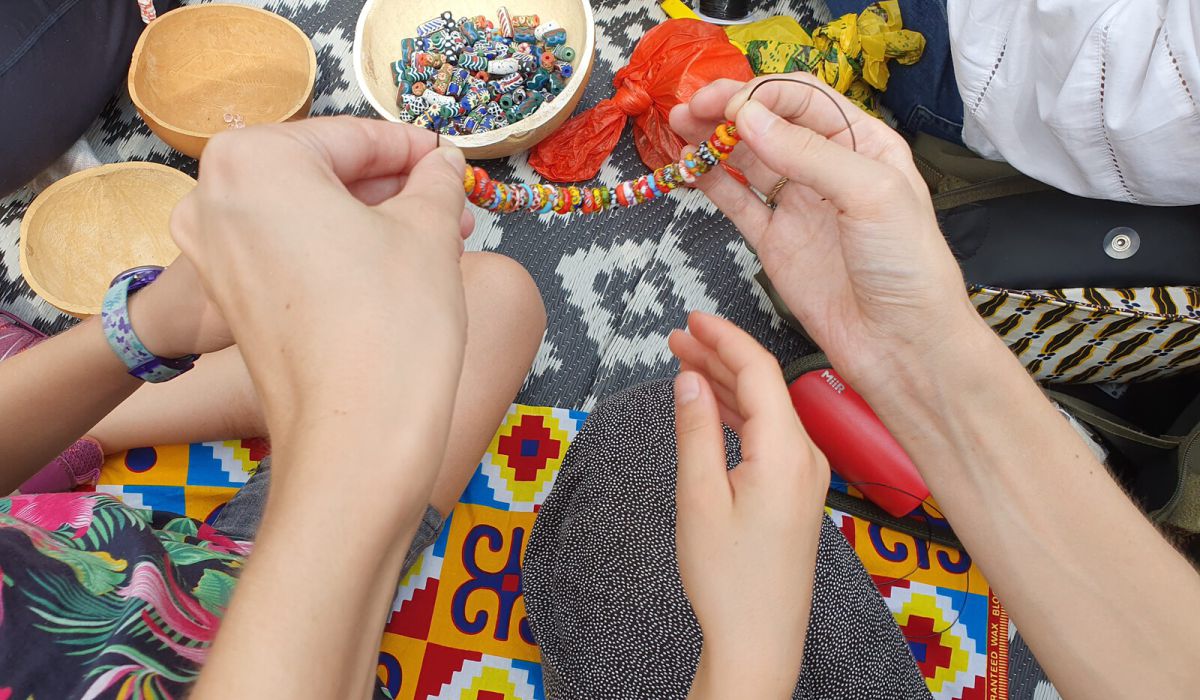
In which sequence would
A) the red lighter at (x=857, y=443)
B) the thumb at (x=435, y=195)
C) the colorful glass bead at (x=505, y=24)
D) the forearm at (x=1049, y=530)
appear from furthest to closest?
the colorful glass bead at (x=505, y=24) → the red lighter at (x=857, y=443) → the forearm at (x=1049, y=530) → the thumb at (x=435, y=195)

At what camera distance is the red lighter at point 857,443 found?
132cm

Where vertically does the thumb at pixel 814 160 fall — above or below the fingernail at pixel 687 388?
above

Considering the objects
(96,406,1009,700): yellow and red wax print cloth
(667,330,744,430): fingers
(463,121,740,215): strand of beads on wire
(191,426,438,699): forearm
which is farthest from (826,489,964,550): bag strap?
(191,426,438,699): forearm

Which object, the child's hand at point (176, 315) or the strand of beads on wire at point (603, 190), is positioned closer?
the child's hand at point (176, 315)

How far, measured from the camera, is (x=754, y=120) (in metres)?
0.94

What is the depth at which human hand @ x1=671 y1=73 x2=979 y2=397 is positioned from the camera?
0.88 metres

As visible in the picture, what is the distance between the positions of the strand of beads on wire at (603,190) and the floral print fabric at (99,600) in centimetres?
58

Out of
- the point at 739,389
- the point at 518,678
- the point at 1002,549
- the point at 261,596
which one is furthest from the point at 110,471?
the point at 1002,549

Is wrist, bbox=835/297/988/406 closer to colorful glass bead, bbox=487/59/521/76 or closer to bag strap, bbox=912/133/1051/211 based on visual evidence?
bag strap, bbox=912/133/1051/211

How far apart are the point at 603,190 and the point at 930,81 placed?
0.77 m

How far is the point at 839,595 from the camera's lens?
1057mm

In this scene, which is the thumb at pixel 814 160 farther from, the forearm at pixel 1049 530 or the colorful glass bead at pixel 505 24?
the colorful glass bead at pixel 505 24

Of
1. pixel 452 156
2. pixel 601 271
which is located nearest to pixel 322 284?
pixel 452 156

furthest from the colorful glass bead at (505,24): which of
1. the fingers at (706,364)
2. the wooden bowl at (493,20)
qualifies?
the fingers at (706,364)
